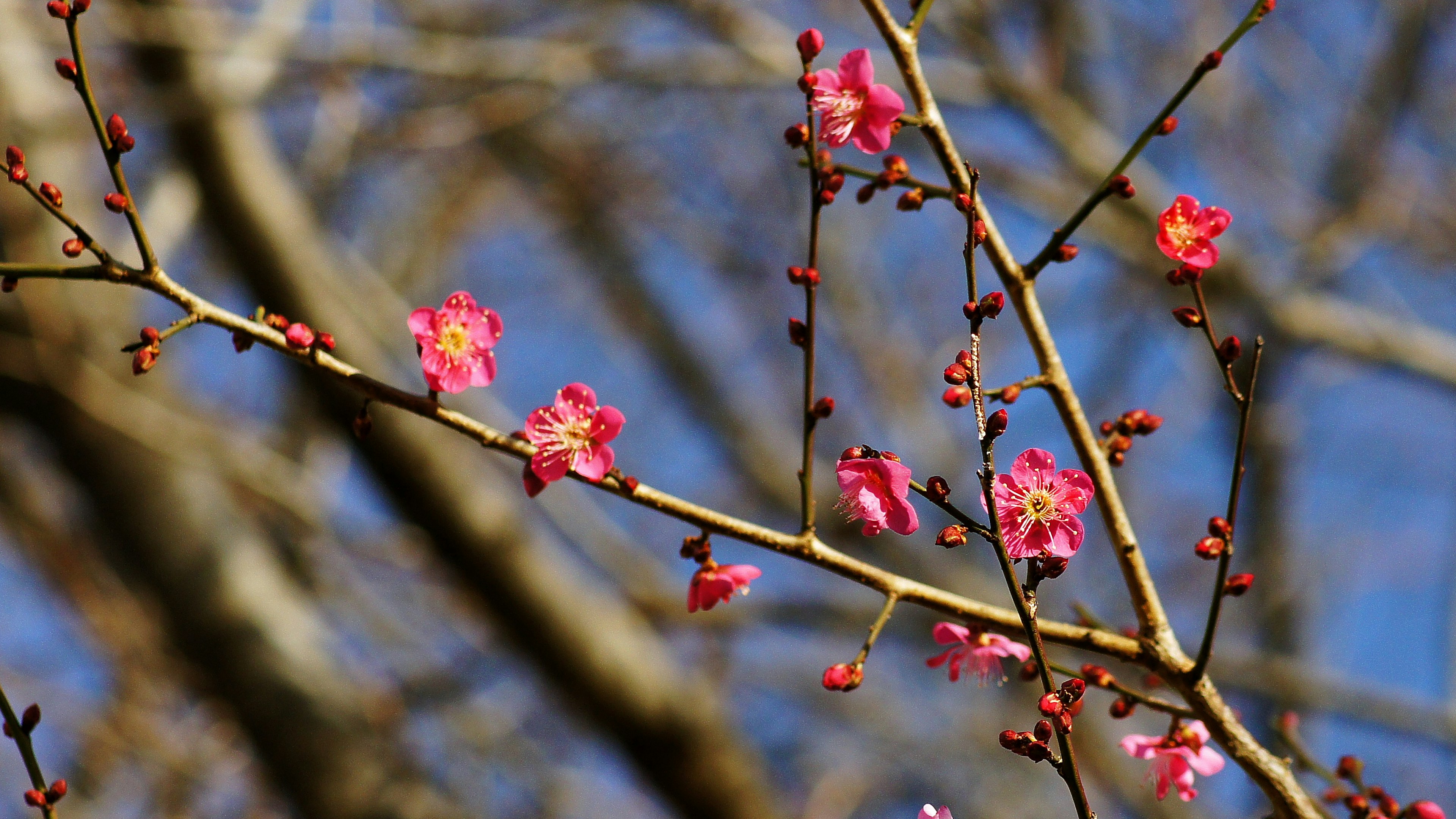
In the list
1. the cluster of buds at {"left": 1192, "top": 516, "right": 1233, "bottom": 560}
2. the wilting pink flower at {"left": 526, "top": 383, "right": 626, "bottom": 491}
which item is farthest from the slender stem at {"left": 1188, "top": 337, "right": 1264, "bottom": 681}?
the wilting pink flower at {"left": 526, "top": 383, "right": 626, "bottom": 491}

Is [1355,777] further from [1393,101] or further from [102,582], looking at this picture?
[102,582]

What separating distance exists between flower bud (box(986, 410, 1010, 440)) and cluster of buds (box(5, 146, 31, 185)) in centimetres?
99

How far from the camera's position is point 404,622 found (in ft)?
17.7

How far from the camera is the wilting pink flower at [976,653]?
1.22 metres

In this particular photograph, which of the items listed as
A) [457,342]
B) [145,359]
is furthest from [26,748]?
[457,342]

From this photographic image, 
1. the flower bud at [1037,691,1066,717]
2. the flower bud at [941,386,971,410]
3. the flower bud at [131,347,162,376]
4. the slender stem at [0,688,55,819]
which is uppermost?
the flower bud at [941,386,971,410]

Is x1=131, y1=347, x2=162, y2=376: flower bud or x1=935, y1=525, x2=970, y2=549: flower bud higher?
x1=935, y1=525, x2=970, y2=549: flower bud

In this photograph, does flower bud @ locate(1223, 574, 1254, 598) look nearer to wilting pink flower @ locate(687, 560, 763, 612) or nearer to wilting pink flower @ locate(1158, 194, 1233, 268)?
wilting pink flower @ locate(1158, 194, 1233, 268)

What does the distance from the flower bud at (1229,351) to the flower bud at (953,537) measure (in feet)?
1.04

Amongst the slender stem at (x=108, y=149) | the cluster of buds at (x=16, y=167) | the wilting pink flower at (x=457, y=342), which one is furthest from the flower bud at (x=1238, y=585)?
the cluster of buds at (x=16, y=167)

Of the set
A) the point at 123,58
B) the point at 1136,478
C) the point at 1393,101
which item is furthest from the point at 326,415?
the point at 1136,478

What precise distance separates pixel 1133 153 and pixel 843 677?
2.07ft

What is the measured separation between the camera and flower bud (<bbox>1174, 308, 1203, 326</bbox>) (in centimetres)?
114

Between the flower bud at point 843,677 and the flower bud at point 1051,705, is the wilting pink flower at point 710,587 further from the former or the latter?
the flower bud at point 1051,705
